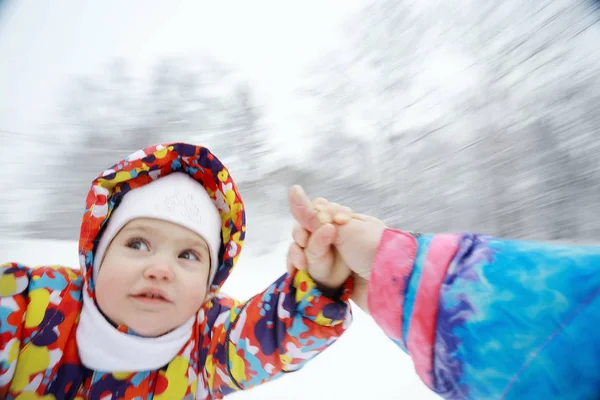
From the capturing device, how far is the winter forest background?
0.85 m

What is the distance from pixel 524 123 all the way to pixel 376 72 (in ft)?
1.99

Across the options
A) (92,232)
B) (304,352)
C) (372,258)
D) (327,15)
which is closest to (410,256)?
(372,258)

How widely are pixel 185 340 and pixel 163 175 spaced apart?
363 mm

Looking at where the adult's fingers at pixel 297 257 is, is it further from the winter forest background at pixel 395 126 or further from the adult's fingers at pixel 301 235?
the winter forest background at pixel 395 126

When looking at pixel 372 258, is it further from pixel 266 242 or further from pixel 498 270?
pixel 266 242

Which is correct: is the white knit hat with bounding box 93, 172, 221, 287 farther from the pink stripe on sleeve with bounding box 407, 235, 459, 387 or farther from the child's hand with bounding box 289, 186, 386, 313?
the pink stripe on sleeve with bounding box 407, 235, 459, 387

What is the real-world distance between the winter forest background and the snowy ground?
71 millimetres

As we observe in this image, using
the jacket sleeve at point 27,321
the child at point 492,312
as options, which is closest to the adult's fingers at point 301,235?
the child at point 492,312

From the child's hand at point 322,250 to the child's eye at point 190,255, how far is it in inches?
8.3

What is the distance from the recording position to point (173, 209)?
2.20 feet

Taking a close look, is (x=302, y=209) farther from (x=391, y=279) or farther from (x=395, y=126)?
(x=395, y=126)

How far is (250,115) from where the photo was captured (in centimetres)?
143

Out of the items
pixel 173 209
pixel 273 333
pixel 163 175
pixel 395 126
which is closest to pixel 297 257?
pixel 273 333

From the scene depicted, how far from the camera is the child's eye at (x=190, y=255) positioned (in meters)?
0.66
